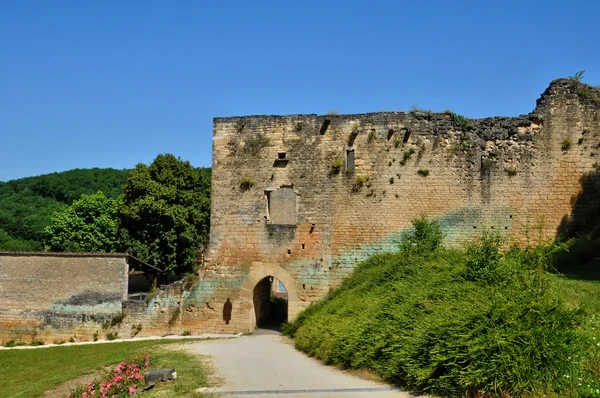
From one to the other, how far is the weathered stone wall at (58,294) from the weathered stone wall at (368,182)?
365 cm

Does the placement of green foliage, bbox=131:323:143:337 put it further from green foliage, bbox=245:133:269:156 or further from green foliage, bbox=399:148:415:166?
green foliage, bbox=399:148:415:166

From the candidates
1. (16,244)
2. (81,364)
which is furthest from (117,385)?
(16,244)

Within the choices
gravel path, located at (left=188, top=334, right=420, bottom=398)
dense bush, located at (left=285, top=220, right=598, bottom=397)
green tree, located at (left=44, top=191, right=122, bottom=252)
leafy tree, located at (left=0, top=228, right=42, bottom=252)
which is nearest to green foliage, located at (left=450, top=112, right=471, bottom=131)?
dense bush, located at (left=285, top=220, right=598, bottom=397)

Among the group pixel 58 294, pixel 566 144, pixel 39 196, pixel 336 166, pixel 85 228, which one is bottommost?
pixel 58 294

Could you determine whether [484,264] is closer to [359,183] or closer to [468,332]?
[468,332]

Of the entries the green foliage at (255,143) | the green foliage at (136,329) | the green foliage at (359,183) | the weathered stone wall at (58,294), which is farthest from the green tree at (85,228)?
the green foliage at (359,183)

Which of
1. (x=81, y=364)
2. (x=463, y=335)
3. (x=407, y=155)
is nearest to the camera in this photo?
(x=463, y=335)

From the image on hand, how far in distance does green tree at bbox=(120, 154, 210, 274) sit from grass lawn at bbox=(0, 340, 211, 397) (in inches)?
528

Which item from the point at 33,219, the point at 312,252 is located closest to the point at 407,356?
the point at 312,252

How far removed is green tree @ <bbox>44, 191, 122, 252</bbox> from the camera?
1567 inches

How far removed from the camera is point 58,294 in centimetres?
1855

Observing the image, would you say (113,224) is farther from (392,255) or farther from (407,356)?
(407,356)

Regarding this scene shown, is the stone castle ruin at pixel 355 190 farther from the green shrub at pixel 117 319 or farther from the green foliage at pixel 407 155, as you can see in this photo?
the green shrub at pixel 117 319

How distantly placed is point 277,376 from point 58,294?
12.1 metres
